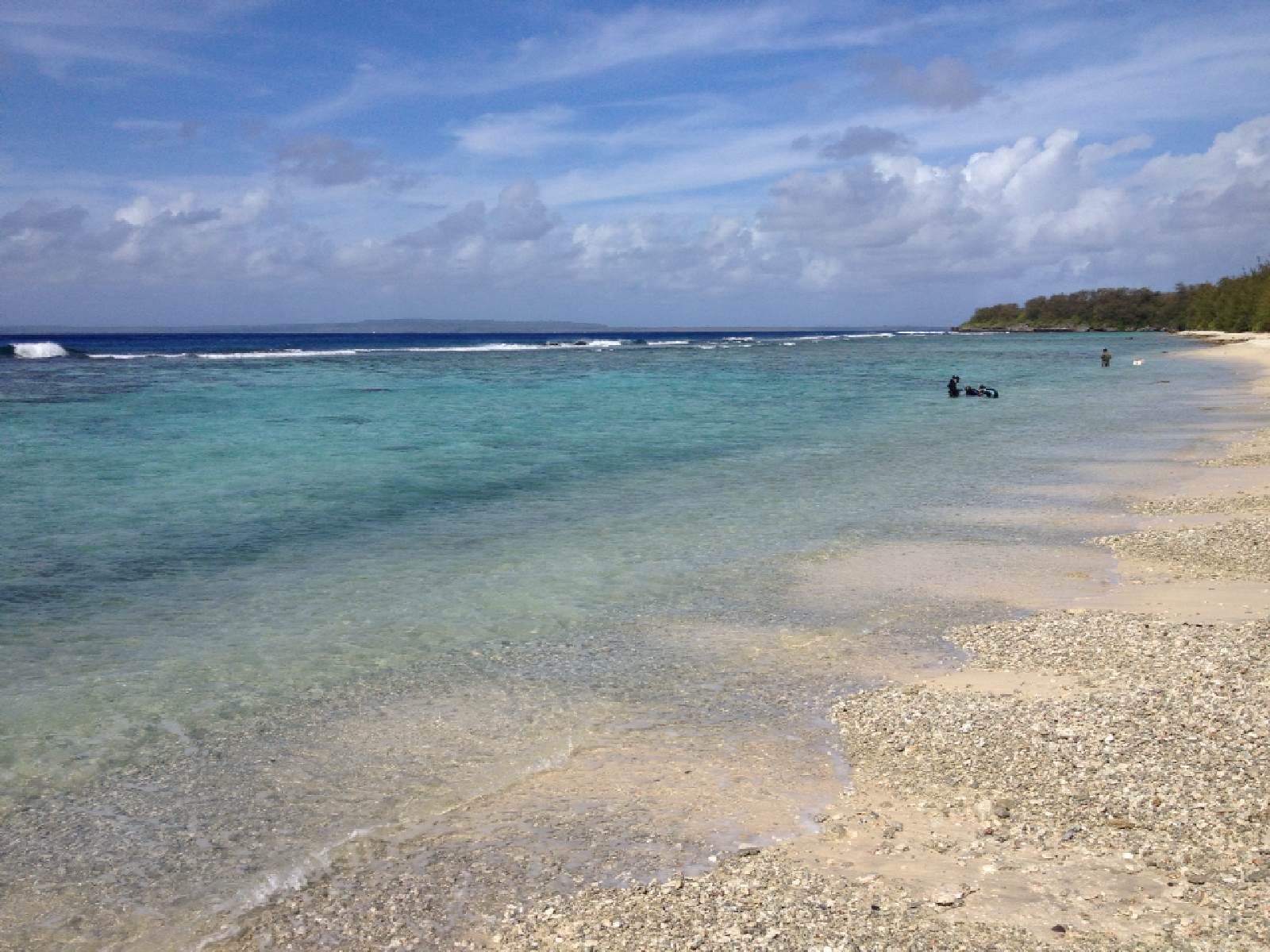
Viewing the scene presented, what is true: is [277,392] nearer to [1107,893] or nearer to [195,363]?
[195,363]

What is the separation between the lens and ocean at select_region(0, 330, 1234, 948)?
6.14 m

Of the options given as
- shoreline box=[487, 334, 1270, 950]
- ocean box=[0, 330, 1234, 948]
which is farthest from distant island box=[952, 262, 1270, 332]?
shoreline box=[487, 334, 1270, 950]

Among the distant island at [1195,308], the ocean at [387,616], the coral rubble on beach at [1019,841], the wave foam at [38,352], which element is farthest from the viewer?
the distant island at [1195,308]

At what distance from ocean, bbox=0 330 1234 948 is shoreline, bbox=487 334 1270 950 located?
21.7 inches

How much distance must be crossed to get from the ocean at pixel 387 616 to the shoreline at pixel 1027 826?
0.55 m

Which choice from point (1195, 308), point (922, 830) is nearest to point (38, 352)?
point (922, 830)

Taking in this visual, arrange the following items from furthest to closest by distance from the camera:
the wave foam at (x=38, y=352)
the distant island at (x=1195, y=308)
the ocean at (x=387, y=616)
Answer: the distant island at (x=1195, y=308)
the wave foam at (x=38, y=352)
the ocean at (x=387, y=616)

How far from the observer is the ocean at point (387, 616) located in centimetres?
614

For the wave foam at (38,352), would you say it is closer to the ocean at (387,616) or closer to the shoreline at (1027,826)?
the ocean at (387,616)

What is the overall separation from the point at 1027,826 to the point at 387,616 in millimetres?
7316

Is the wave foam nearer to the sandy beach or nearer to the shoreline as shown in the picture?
the sandy beach

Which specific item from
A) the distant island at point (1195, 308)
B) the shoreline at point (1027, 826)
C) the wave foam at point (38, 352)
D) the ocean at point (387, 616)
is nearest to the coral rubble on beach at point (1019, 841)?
the shoreline at point (1027, 826)

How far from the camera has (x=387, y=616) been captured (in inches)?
425

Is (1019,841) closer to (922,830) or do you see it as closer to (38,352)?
(922,830)
